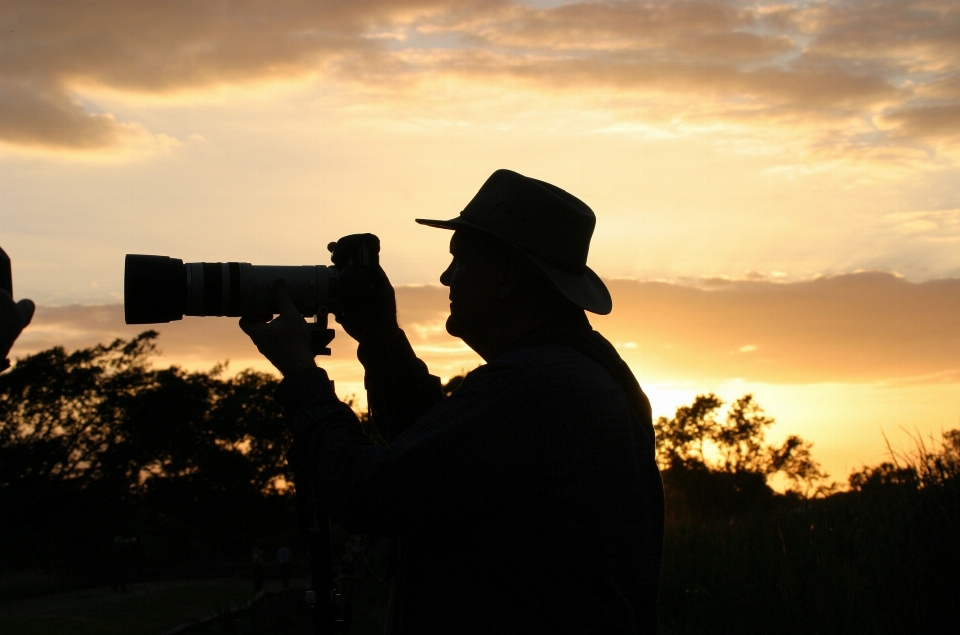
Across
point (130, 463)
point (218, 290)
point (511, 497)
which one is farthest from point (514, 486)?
point (130, 463)

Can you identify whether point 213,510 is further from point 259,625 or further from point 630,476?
point 630,476

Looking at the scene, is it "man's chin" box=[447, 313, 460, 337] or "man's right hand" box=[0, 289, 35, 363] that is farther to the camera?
"man's chin" box=[447, 313, 460, 337]

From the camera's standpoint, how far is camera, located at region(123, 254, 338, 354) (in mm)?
3359

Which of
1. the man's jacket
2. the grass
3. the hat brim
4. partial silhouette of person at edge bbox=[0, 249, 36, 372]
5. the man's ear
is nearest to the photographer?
partial silhouette of person at edge bbox=[0, 249, 36, 372]

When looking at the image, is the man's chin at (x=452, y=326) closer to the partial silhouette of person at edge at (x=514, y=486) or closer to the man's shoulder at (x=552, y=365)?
the partial silhouette of person at edge at (x=514, y=486)

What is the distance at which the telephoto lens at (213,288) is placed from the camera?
3.37 meters

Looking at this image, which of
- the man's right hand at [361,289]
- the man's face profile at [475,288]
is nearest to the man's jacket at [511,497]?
the man's face profile at [475,288]

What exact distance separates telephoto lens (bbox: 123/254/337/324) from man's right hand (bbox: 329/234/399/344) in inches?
2.4

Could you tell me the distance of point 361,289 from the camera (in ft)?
11.0

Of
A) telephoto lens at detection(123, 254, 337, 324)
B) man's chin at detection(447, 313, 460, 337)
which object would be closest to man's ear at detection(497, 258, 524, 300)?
man's chin at detection(447, 313, 460, 337)

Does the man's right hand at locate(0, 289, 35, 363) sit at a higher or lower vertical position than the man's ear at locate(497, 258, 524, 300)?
lower

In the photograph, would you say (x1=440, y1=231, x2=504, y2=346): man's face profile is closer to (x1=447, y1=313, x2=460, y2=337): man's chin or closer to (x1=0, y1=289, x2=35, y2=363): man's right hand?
(x1=447, y1=313, x2=460, y2=337): man's chin

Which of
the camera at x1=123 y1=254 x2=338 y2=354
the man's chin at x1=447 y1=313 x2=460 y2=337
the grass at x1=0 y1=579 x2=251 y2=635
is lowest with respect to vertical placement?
the grass at x1=0 y1=579 x2=251 y2=635

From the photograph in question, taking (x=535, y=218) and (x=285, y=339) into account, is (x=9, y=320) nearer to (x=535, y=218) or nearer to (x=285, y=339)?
(x=285, y=339)
